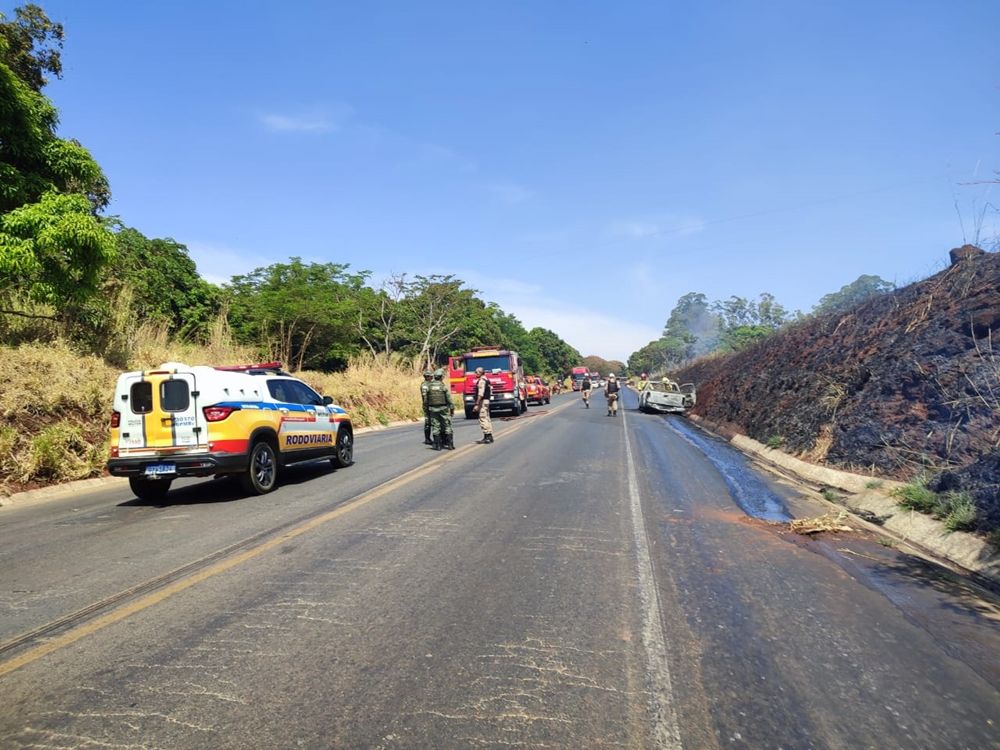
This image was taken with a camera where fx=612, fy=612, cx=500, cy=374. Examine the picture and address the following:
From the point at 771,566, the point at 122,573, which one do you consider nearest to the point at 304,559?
the point at 122,573

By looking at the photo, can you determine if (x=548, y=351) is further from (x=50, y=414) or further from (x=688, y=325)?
(x=50, y=414)

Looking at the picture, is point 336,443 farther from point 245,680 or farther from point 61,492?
point 245,680

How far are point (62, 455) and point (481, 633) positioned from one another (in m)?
10.2

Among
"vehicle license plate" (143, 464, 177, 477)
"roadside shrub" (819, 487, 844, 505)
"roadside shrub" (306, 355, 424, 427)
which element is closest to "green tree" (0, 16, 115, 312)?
"vehicle license plate" (143, 464, 177, 477)

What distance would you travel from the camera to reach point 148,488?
9.03 m

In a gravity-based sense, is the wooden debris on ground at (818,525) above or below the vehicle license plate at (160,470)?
below

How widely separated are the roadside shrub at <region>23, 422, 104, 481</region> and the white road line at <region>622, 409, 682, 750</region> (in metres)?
10.0

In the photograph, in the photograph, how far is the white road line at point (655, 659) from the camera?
9.52ft

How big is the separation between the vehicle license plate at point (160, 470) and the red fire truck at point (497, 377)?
713 inches

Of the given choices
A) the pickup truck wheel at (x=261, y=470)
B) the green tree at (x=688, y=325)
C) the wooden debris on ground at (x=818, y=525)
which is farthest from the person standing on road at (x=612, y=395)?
the green tree at (x=688, y=325)

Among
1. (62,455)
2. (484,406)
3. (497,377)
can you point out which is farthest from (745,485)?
(497,377)

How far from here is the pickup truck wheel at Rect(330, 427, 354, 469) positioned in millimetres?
11812

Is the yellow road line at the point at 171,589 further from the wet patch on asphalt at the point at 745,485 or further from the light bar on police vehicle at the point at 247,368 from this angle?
the wet patch on asphalt at the point at 745,485

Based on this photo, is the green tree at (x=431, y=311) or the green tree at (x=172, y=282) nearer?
the green tree at (x=172, y=282)
